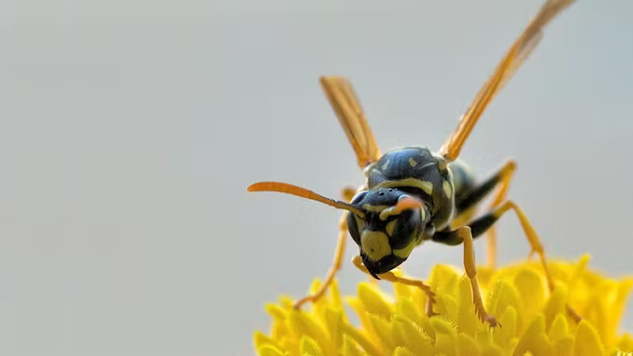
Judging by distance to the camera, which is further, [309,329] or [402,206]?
[309,329]

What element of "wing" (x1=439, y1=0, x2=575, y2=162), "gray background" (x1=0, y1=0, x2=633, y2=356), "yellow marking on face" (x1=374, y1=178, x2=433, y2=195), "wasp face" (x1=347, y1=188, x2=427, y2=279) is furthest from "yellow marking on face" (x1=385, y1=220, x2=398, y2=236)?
"gray background" (x1=0, y1=0, x2=633, y2=356)

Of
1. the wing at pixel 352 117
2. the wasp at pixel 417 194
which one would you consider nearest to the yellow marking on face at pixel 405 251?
the wasp at pixel 417 194

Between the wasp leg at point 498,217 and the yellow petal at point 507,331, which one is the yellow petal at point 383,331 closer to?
the yellow petal at point 507,331

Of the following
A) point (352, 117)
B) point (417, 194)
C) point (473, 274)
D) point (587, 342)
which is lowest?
point (587, 342)

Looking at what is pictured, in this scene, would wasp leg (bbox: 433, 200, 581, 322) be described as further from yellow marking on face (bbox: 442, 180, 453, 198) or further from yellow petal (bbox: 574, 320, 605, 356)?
yellow petal (bbox: 574, 320, 605, 356)

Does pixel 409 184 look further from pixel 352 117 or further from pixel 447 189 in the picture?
pixel 352 117

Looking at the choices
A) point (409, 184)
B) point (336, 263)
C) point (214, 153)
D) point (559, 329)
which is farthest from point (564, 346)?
point (214, 153)
